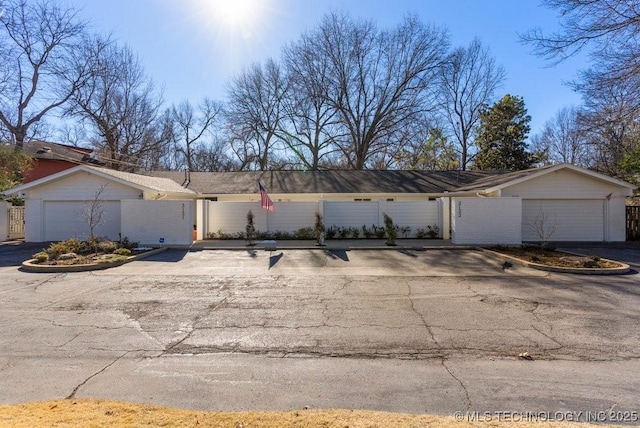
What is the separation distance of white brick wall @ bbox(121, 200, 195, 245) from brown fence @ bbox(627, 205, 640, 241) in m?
20.7

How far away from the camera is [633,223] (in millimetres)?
18391

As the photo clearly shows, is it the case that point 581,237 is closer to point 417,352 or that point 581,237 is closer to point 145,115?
point 417,352

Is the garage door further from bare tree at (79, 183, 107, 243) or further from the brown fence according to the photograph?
bare tree at (79, 183, 107, 243)

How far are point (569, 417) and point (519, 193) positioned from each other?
16.3 meters

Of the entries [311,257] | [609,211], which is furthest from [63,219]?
[609,211]

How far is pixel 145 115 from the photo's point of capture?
35844mm

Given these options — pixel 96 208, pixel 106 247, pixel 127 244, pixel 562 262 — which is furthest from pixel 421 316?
pixel 96 208

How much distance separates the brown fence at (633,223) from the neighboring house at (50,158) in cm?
3653

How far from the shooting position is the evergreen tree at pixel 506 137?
34656 mm

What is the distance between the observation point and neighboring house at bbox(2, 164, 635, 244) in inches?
650

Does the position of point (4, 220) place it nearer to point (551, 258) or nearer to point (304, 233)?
point (304, 233)

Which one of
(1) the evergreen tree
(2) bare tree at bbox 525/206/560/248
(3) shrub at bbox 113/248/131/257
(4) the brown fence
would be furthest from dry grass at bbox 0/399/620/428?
(1) the evergreen tree

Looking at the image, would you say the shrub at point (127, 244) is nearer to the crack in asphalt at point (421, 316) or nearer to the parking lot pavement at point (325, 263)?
the parking lot pavement at point (325, 263)

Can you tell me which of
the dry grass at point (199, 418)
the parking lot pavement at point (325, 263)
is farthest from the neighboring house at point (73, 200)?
the dry grass at point (199, 418)
